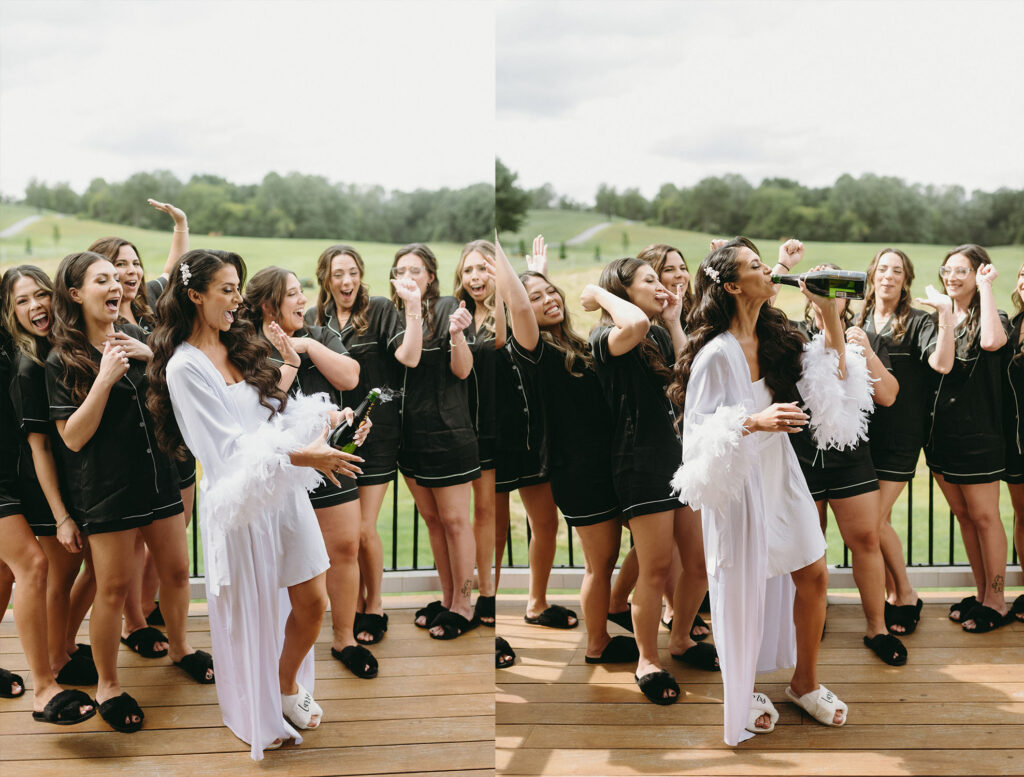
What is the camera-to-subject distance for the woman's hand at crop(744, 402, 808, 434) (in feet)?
9.26

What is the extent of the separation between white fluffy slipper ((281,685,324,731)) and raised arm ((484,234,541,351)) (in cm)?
164

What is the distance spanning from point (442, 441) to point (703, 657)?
1.38m

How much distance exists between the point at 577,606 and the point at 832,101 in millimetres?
2363

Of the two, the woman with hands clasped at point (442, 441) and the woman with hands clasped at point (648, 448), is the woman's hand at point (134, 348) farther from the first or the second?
the woman with hands clasped at point (648, 448)

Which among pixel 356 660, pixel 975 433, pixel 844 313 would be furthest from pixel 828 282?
pixel 356 660

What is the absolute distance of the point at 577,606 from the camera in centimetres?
372

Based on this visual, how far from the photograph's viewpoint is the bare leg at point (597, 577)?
3545 mm

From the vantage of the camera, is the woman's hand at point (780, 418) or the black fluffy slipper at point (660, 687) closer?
the woman's hand at point (780, 418)

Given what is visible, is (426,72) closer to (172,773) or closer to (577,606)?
(577,606)

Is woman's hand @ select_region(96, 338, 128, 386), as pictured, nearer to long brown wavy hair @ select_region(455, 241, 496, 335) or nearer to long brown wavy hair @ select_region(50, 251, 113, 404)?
long brown wavy hair @ select_region(50, 251, 113, 404)

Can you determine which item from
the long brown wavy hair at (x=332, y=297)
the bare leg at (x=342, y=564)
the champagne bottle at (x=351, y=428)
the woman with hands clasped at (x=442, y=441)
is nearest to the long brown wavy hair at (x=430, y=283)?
the woman with hands clasped at (x=442, y=441)

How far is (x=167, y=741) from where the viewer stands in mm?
3316

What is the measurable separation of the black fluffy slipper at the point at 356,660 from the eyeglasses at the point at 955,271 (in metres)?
2.80

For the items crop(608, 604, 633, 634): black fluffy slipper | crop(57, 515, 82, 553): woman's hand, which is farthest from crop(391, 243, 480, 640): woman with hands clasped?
crop(57, 515, 82, 553): woman's hand
